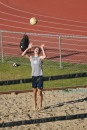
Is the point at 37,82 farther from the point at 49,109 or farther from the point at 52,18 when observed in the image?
the point at 52,18

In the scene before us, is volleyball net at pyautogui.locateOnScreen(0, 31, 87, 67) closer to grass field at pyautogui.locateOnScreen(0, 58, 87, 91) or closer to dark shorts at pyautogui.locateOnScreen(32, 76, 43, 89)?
grass field at pyautogui.locateOnScreen(0, 58, 87, 91)

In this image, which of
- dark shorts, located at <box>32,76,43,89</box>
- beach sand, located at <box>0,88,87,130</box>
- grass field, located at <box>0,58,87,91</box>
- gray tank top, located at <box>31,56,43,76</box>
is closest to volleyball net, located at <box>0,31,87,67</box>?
grass field, located at <box>0,58,87,91</box>

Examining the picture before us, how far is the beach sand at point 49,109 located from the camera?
35.5 ft

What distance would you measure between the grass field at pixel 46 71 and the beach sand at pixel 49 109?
0.94 m

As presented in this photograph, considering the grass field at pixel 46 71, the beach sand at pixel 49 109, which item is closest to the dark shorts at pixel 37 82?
the beach sand at pixel 49 109

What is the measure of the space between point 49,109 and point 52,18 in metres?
17.2

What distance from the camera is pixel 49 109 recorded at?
12531 mm

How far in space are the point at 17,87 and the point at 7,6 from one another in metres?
18.3

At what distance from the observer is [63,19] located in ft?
95.5

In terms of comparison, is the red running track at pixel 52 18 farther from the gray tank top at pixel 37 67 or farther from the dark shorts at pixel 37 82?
the gray tank top at pixel 37 67

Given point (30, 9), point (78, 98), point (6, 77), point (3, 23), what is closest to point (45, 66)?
point (6, 77)

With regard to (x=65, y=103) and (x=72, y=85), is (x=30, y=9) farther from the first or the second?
(x=65, y=103)

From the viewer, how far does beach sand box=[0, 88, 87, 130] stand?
10812mm

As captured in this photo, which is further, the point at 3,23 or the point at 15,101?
the point at 3,23
